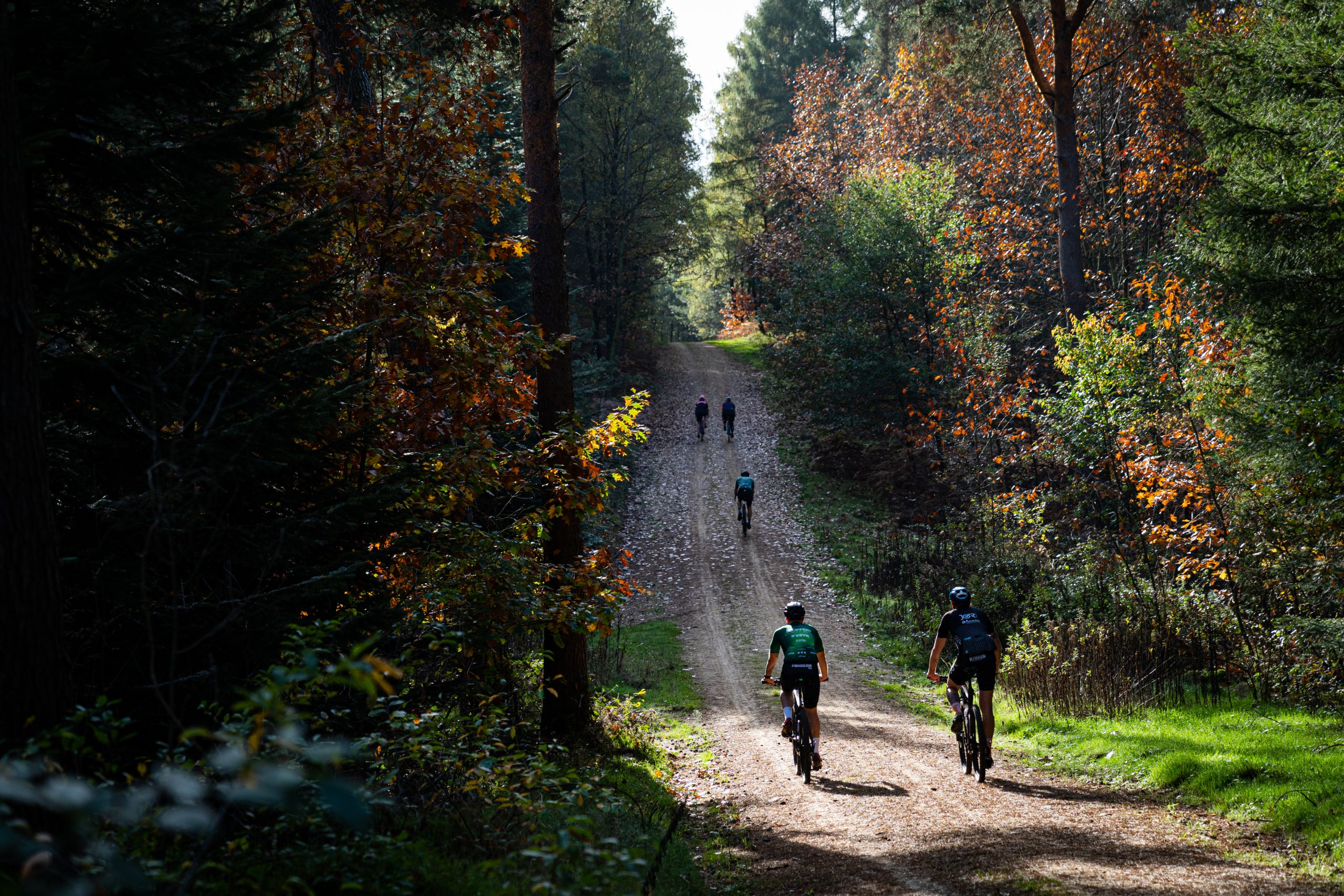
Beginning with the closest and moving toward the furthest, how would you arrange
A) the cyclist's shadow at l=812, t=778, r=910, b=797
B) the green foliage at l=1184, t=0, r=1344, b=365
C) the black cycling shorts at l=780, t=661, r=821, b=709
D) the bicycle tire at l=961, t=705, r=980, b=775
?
the green foliage at l=1184, t=0, r=1344, b=365 < the cyclist's shadow at l=812, t=778, r=910, b=797 < the bicycle tire at l=961, t=705, r=980, b=775 < the black cycling shorts at l=780, t=661, r=821, b=709

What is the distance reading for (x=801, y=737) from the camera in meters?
9.32

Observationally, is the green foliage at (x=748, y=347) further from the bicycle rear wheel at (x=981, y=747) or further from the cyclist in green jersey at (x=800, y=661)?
the bicycle rear wheel at (x=981, y=747)

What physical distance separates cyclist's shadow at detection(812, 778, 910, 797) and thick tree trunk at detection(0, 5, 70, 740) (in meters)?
7.27

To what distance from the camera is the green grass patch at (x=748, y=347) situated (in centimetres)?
4597

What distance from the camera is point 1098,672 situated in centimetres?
1089

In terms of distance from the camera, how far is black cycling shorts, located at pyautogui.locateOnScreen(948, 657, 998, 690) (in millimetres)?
8984

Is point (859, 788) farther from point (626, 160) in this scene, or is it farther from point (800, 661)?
point (626, 160)

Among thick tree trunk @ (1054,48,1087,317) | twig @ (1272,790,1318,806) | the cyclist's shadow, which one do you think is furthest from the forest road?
thick tree trunk @ (1054,48,1087,317)

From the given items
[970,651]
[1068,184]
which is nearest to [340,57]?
[970,651]

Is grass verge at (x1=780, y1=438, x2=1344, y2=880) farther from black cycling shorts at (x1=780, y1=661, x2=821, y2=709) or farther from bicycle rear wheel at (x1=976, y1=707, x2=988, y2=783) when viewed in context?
black cycling shorts at (x1=780, y1=661, x2=821, y2=709)

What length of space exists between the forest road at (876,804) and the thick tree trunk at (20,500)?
509 centimetres

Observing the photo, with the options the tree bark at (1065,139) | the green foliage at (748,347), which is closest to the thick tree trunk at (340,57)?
the tree bark at (1065,139)

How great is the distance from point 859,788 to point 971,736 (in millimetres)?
1376

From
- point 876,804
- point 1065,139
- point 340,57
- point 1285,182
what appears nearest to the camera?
point 876,804
